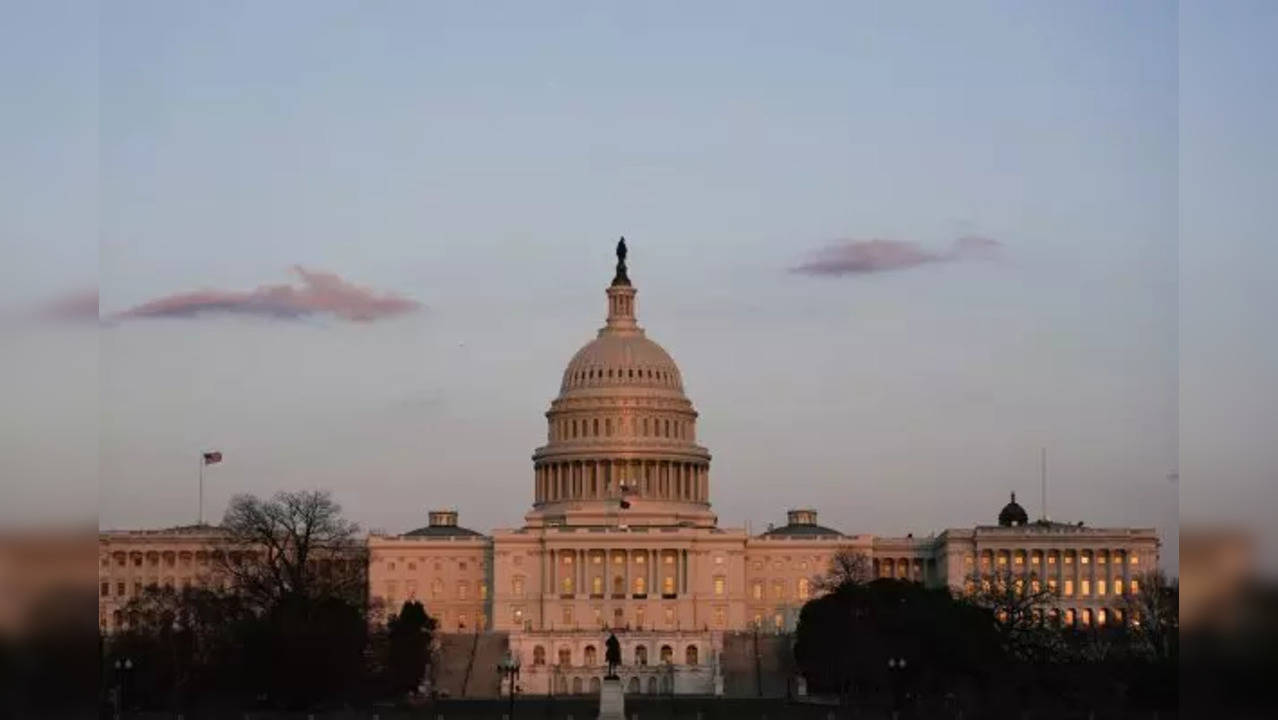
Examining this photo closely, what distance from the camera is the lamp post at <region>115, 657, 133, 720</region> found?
305ft

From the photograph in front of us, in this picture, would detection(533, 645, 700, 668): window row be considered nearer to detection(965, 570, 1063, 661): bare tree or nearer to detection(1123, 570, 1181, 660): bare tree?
detection(965, 570, 1063, 661): bare tree

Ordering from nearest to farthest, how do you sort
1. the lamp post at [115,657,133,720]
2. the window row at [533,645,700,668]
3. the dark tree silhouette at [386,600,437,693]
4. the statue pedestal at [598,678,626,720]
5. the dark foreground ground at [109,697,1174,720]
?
the lamp post at [115,657,133,720], the dark foreground ground at [109,697,1174,720], the statue pedestal at [598,678,626,720], the dark tree silhouette at [386,600,437,693], the window row at [533,645,700,668]

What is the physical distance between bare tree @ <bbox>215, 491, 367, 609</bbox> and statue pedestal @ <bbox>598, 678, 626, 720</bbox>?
19.5m

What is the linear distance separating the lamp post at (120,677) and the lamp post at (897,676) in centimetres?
3320

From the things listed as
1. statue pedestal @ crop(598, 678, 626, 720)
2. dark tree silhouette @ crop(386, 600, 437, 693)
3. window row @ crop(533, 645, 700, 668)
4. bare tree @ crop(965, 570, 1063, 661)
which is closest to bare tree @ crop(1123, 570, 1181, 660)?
bare tree @ crop(965, 570, 1063, 661)

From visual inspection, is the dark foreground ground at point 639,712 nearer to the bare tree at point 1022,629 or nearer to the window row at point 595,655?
the bare tree at point 1022,629

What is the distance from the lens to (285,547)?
141625mm

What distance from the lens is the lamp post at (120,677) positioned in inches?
3661

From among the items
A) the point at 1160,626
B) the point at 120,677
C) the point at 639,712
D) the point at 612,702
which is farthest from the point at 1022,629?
the point at 120,677

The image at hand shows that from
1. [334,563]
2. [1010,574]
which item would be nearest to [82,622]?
[334,563]

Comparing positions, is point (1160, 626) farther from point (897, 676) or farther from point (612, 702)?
point (612, 702)

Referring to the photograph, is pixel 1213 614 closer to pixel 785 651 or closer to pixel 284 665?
pixel 284 665

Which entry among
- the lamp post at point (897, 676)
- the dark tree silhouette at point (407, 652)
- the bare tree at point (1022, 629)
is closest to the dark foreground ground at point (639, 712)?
the lamp post at point (897, 676)

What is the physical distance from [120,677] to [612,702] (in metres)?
21.2
